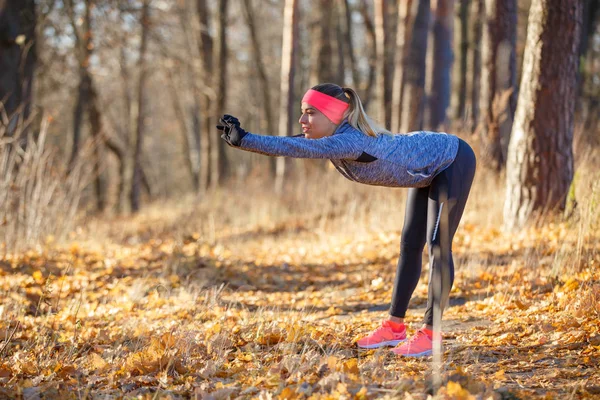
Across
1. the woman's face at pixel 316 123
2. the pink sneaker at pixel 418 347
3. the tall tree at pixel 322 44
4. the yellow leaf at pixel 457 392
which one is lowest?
the pink sneaker at pixel 418 347


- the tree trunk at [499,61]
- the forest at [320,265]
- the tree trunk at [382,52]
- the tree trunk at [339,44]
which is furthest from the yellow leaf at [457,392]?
the tree trunk at [339,44]

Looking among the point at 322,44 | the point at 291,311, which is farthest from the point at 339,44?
the point at 291,311

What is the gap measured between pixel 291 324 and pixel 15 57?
574 cm

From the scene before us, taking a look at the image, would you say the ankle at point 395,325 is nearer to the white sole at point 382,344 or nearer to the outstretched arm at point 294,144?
the white sole at point 382,344

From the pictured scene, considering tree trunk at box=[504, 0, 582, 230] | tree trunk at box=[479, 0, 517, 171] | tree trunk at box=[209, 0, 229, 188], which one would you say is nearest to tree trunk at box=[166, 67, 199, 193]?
tree trunk at box=[209, 0, 229, 188]

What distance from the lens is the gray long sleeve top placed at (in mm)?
3170

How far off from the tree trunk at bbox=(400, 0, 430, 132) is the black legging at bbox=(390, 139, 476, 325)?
347 inches

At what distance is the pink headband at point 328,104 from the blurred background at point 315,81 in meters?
2.34

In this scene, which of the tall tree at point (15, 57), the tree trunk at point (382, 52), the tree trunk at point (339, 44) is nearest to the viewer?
the tall tree at point (15, 57)

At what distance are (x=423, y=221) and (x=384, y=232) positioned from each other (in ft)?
14.2

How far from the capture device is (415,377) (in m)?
3.01

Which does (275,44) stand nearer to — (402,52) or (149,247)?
(402,52)

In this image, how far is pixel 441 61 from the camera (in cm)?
1266

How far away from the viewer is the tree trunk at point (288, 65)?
466 inches
